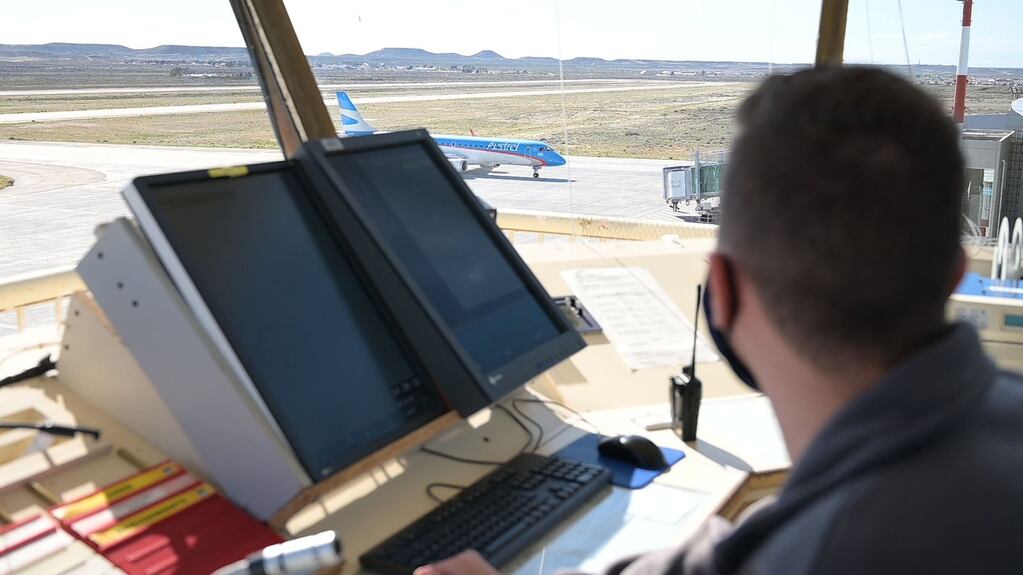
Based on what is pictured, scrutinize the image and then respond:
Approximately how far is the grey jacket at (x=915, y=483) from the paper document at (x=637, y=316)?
4.43 feet

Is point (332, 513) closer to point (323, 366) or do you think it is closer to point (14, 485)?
point (323, 366)

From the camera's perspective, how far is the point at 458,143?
17562 millimetres

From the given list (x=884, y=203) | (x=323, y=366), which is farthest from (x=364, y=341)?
(x=884, y=203)

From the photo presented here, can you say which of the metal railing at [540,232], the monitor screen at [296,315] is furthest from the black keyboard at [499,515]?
the metal railing at [540,232]

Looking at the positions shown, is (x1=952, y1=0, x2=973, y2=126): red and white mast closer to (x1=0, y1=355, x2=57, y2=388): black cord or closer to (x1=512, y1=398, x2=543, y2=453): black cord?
(x1=512, y1=398, x2=543, y2=453): black cord

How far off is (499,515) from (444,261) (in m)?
0.47

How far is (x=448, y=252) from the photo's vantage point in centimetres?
154

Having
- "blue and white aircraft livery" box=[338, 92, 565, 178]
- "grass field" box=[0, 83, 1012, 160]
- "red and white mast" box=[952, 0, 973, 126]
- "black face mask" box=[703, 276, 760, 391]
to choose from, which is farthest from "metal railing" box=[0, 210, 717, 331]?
"blue and white aircraft livery" box=[338, 92, 565, 178]

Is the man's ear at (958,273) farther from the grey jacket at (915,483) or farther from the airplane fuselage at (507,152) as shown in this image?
the airplane fuselage at (507,152)

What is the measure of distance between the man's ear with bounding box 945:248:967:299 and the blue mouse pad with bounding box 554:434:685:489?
80 centimetres

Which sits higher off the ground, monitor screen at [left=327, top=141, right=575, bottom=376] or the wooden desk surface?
monitor screen at [left=327, top=141, right=575, bottom=376]

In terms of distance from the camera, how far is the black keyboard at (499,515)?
1.15 meters

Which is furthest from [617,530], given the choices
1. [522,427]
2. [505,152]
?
[505,152]

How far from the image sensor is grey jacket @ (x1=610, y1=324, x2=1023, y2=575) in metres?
0.51
